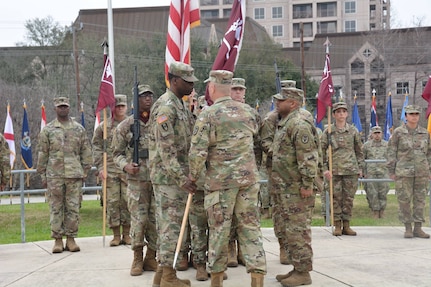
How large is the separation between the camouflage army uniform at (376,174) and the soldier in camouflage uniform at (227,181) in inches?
324

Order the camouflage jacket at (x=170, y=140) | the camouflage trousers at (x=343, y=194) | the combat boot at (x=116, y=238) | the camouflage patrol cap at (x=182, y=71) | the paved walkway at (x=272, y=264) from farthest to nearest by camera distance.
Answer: the camouflage trousers at (x=343, y=194)
the combat boot at (x=116, y=238)
the paved walkway at (x=272, y=264)
the camouflage patrol cap at (x=182, y=71)
the camouflage jacket at (x=170, y=140)

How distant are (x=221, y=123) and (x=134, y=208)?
1775 millimetres

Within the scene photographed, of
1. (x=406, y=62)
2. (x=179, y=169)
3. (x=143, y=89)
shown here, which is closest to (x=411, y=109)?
(x=143, y=89)

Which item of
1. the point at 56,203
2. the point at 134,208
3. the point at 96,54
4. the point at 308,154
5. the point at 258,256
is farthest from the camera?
the point at 96,54

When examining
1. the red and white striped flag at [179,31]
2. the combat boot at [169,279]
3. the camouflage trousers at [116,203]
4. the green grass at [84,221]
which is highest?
the red and white striped flag at [179,31]

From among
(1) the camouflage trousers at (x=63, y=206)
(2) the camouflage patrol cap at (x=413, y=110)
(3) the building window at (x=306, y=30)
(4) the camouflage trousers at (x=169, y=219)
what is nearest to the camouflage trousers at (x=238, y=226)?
(4) the camouflage trousers at (x=169, y=219)

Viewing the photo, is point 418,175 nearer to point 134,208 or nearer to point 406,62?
point 134,208

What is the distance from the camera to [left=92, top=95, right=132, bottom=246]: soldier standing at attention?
8.59 metres

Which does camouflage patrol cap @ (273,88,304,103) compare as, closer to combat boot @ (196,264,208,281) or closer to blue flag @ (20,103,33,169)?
combat boot @ (196,264,208,281)

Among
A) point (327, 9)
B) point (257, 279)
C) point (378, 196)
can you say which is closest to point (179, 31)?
point (257, 279)

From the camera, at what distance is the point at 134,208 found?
6.29 m

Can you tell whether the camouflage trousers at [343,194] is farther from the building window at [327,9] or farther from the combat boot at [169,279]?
the building window at [327,9]

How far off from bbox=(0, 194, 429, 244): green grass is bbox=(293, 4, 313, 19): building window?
2479 inches

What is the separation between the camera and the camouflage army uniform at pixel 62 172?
7.95 m
